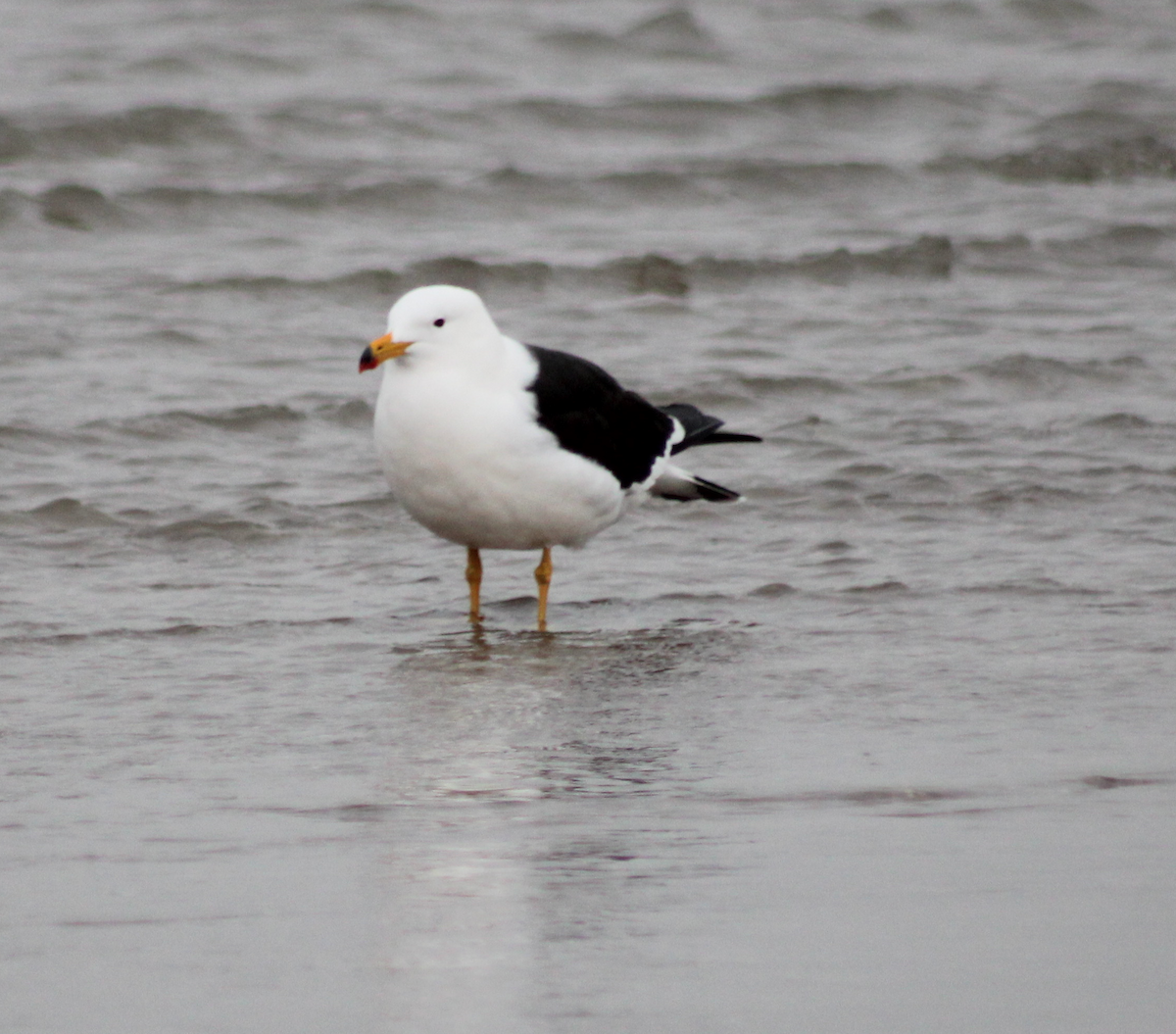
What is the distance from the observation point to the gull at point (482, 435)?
5.83 m

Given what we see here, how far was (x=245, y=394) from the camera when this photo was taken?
9000mm

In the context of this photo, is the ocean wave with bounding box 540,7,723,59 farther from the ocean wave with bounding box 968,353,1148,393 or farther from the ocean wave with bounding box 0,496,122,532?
the ocean wave with bounding box 0,496,122,532

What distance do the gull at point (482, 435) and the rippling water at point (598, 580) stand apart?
0.31 metres

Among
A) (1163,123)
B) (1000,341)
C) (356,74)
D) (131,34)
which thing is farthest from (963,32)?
(1000,341)

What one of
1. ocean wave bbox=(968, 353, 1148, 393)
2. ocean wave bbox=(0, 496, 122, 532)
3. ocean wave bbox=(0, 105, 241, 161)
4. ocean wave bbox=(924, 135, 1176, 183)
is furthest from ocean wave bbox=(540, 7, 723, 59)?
ocean wave bbox=(0, 496, 122, 532)

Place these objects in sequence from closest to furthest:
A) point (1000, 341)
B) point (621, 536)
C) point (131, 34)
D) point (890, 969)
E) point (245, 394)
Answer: point (890, 969)
point (621, 536)
point (245, 394)
point (1000, 341)
point (131, 34)

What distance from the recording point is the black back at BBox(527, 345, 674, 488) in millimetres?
6109

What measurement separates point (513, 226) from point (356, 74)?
4.11 metres

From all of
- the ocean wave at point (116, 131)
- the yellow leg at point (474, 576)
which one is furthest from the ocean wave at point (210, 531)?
the ocean wave at point (116, 131)

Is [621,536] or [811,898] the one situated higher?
[811,898]

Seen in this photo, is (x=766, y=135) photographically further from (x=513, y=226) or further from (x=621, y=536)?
(x=621, y=536)

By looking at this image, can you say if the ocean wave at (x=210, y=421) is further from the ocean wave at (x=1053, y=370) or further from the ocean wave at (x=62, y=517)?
the ocean wave at (x=1053, y=370)

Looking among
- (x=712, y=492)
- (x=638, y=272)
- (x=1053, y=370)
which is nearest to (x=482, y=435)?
(x=712, y=492)

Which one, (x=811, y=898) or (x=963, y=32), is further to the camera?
(x=963, y=32)
